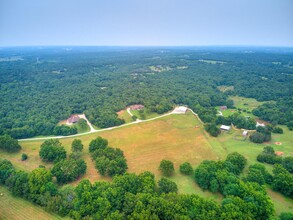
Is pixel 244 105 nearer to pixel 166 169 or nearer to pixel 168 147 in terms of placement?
pixel 168 147

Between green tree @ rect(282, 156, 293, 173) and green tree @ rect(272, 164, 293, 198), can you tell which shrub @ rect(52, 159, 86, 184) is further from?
green tree @ rect(282, 156, 293, 173)

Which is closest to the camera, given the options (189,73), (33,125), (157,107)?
(33,125)

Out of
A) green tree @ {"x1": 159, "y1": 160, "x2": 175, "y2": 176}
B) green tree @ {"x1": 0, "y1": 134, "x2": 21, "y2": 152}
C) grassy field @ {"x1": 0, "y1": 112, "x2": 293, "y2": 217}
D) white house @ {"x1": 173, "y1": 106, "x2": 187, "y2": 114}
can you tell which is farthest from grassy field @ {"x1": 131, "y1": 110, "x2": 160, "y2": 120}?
green tree @ {"x1": 0, "y1": 134, "x2": 21, "y2": 152}

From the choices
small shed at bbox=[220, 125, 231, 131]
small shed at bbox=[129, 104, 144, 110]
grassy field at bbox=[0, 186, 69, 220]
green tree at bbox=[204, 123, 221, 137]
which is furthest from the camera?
small shed at bbox=[129, 104, 144, 110]

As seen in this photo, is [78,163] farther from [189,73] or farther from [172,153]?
[189,73]

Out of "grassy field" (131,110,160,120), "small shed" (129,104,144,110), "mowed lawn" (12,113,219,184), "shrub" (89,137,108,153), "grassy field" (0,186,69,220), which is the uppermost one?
"small shed" (129,104,144,110)

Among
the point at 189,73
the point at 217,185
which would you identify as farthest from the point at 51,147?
the point at 189,73

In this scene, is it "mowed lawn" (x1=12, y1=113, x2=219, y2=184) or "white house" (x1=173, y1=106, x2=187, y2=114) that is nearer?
"mowed lawn" (x1=12, y1=113, x2=219, y2=184)
